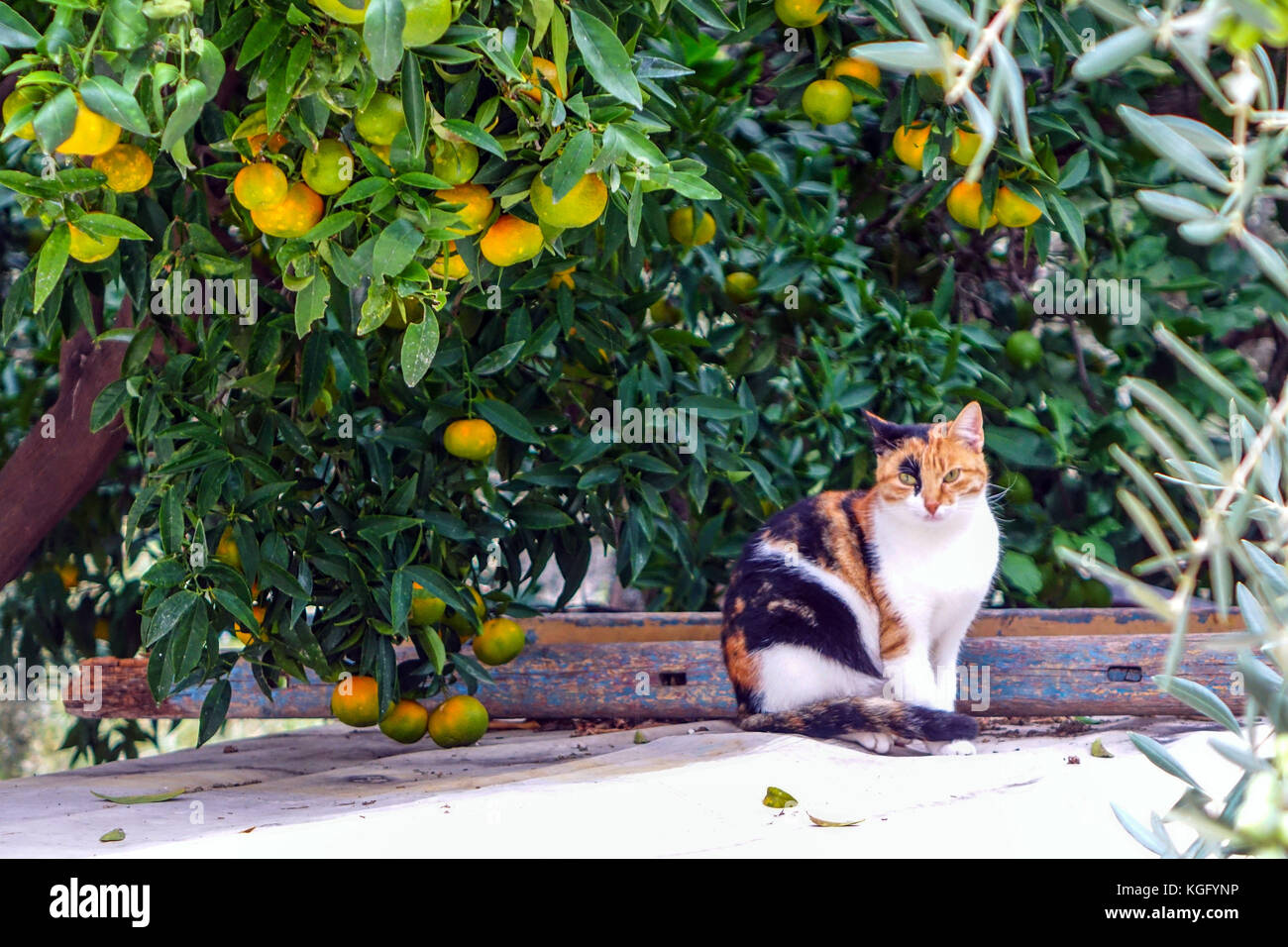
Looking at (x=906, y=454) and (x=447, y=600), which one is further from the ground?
(x=906, y=454)

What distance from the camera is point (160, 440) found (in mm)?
1953

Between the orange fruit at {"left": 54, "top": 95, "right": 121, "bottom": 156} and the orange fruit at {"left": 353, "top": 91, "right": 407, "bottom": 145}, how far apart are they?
26cm

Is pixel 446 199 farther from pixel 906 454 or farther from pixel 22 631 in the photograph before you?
pixel 22 631

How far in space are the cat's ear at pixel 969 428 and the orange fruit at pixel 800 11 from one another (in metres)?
0.82

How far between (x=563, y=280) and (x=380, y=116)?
88 cm

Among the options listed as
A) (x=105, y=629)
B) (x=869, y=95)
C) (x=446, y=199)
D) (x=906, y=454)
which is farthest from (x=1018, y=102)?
(x=105, y=629)

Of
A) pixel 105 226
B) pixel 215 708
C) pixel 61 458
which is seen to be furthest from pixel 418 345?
pixel 61 458

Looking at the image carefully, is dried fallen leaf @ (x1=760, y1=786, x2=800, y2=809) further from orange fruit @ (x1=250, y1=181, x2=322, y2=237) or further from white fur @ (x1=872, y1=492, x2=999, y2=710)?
orange fruit @ (x1=250, y1=181, x2=322, y2=237)

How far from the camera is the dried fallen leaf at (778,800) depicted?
5.48ft

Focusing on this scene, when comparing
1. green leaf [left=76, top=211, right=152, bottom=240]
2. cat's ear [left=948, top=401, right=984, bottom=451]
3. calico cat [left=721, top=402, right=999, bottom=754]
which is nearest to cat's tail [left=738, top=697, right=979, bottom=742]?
calico cat [left=721, top=402, right=999, bottom=754]

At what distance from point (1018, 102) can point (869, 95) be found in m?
1.41

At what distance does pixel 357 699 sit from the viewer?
2143mm

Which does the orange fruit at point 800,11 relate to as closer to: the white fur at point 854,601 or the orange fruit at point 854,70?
the orange fruit at point 854,70

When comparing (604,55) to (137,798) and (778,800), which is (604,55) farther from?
(137,798)
